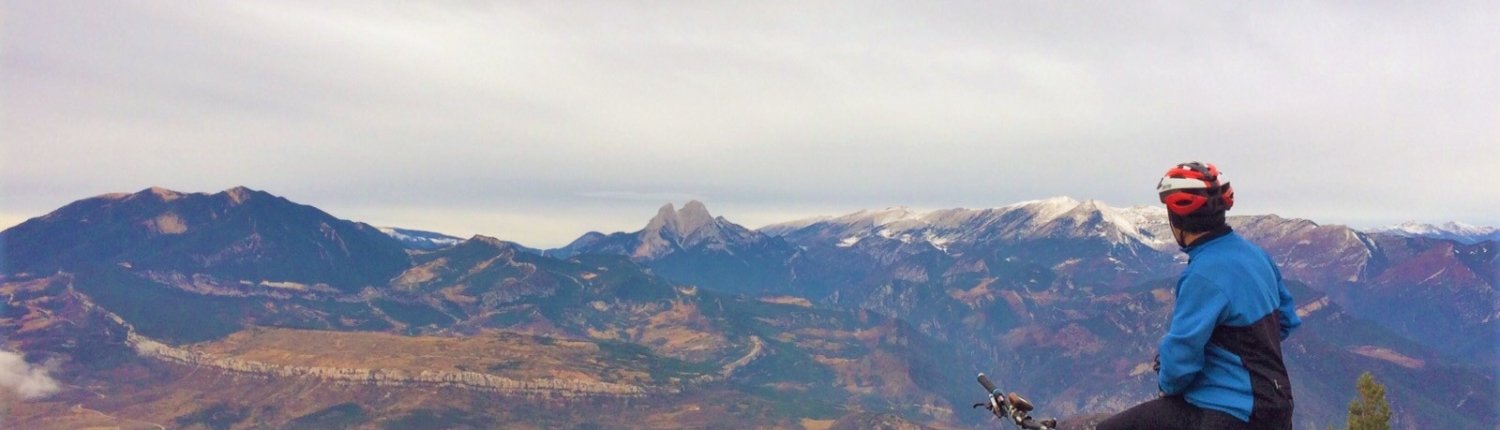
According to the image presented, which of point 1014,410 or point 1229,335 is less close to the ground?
point 1229,335

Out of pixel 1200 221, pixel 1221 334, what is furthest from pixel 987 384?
pixel 1200 221

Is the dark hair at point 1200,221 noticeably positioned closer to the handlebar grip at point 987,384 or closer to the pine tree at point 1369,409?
the handlebar grip at point 987,384

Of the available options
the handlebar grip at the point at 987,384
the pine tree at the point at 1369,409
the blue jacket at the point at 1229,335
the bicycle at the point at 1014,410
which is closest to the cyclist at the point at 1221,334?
the blue jacket at the point at 1229,335

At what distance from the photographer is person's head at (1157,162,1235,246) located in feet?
25.9

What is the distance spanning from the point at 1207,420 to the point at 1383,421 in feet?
168

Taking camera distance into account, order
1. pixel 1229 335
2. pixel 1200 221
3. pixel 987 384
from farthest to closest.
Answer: pixel 987 384
pixel 1200 221
pixel 1229 335

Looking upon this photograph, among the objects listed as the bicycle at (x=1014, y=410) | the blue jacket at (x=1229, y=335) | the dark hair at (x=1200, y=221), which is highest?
the dark hair at (x=1200, y=221)

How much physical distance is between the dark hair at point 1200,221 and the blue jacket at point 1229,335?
10.6 inches

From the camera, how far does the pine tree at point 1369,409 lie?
47969 mm

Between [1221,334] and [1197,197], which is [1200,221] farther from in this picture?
[1221,334]

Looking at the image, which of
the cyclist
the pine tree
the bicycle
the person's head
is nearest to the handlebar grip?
the bicycle

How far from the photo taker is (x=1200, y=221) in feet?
26.3

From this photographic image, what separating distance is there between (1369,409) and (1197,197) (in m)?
51.1

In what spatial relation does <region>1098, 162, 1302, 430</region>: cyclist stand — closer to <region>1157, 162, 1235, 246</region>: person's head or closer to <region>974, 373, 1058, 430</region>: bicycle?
<region>1157, 162, 1235, 246</region>: person's head
